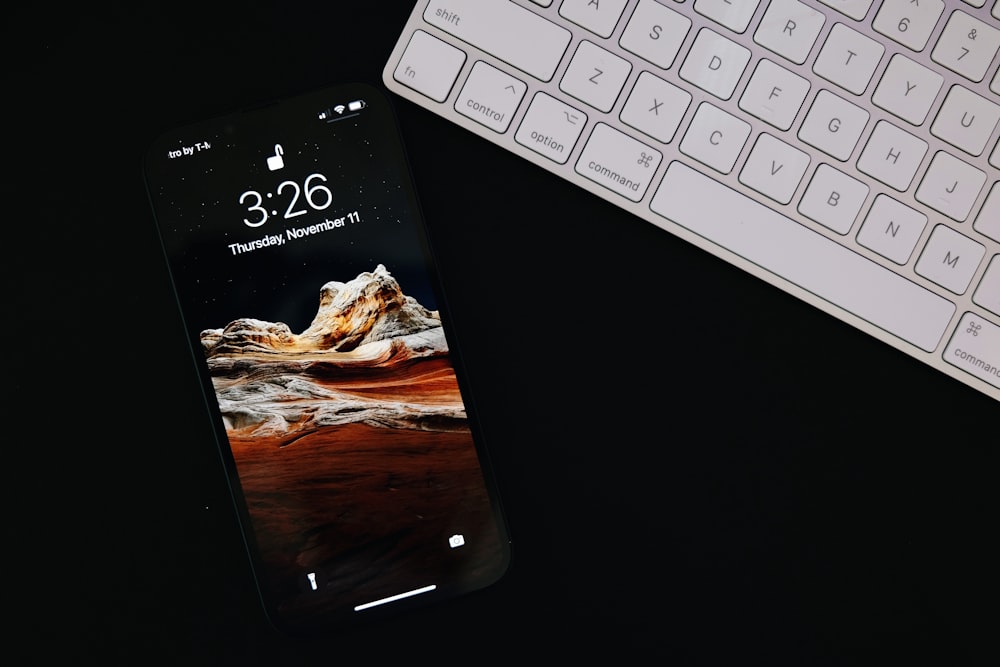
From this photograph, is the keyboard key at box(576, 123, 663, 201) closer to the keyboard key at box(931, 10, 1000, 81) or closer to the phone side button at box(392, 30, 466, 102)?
the phone side button at box(392, 30, 466, 102)

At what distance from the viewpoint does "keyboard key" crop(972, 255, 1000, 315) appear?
0.48m

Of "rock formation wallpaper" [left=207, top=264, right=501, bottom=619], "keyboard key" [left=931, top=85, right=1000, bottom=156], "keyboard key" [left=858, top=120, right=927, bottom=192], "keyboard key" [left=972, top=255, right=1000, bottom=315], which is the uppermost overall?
"keyboard key" [left=931, top=85, right=1000, bottom=156]

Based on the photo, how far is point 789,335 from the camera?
0.51m

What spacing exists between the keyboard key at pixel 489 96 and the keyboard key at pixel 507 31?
11 millimetres

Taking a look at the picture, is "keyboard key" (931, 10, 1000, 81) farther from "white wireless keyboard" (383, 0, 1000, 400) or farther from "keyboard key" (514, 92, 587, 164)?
"keyboard key" (514, 92, 587, 164)

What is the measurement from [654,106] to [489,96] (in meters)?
0.11

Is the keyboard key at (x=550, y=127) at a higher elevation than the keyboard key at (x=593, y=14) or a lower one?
lower

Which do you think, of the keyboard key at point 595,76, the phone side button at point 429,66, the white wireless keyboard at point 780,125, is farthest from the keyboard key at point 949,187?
the phone side button at point 429,66

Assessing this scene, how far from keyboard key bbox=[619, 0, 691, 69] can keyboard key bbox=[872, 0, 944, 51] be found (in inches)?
5.2

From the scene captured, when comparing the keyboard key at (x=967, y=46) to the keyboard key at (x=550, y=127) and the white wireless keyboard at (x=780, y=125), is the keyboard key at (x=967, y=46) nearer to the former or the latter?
the white wireless keyboard at (x=780, y=125)

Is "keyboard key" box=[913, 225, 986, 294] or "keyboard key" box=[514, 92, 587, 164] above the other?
"keyboard key" box=[514, 92, 587, 164]

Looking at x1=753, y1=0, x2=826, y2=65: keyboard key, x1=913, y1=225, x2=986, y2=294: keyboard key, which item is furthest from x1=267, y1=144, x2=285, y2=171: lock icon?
x1=913, y1=225, x2=986, y2=294: keyboard key

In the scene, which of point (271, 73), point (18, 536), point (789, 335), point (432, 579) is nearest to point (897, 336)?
point (789, 335)

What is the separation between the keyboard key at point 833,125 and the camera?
1.57 ft
